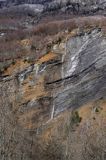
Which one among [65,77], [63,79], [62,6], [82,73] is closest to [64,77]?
[65,77]

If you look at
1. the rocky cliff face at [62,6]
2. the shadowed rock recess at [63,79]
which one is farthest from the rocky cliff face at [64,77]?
the rocky cliff face at [62,6]

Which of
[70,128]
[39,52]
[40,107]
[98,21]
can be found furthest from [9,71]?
[70,128]

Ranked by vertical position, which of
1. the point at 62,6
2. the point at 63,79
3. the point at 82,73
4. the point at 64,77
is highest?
the point at 62,6

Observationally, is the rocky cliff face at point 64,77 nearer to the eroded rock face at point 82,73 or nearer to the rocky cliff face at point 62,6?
the eroded rock face at point 82,73

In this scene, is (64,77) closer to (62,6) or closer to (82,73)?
(82,73)

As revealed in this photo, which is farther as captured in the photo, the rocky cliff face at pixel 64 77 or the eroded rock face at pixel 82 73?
the eroded rock face at pixel 82 73

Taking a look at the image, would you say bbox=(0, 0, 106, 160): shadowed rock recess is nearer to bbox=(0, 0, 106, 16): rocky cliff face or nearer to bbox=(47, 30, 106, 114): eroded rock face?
bbox=(47, 30, 106, 114): eroded rock face

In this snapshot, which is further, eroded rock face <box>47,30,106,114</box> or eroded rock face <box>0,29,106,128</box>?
eroded rock face <box>47,30,106,114</box>

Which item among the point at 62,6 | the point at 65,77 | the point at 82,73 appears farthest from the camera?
the point at 62,6

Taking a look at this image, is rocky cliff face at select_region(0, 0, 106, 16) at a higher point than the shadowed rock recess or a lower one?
higher

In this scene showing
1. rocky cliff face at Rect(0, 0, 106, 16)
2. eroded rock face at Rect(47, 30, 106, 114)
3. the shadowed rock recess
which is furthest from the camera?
rocky cliff face at Rect(0, 0, 106, 16)

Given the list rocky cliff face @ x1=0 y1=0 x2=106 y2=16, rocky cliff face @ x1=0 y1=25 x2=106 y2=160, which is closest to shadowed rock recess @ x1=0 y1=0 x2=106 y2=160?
rocky cliff face @ x1=0 y1=25 x2=106 y2=160
